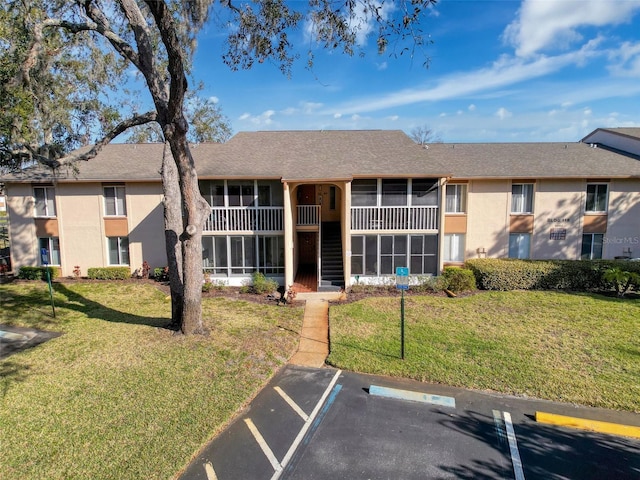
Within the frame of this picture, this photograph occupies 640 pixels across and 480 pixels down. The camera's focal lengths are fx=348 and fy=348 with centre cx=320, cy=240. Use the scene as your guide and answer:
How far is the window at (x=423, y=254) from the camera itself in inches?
620

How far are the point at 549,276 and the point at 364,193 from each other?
8.78m

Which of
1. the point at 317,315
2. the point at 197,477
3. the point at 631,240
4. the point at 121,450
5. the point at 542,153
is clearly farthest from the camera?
the point at 542,153

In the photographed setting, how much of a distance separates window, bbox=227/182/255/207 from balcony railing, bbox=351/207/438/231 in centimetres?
482

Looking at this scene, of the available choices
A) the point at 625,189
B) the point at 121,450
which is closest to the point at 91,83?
the point at 121,450

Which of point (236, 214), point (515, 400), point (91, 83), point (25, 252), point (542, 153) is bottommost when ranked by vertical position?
point (515, 400)

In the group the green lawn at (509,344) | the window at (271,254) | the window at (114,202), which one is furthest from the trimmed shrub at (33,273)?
the green lawn at (509,344)

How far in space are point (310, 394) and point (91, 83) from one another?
13.3 meters

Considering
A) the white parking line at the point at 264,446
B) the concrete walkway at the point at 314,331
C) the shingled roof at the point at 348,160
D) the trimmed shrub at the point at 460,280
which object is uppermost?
the shingled roof at the point at 348,160

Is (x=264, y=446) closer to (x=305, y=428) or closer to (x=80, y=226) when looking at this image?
(x=305, y=428)

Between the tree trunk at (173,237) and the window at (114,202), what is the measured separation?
8221 mm

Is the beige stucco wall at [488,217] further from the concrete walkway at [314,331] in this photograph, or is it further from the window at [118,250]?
the window at [118,250]

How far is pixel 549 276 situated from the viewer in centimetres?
1510

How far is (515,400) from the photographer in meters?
7.22

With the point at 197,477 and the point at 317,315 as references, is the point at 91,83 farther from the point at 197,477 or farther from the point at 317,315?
the point at 197,477
